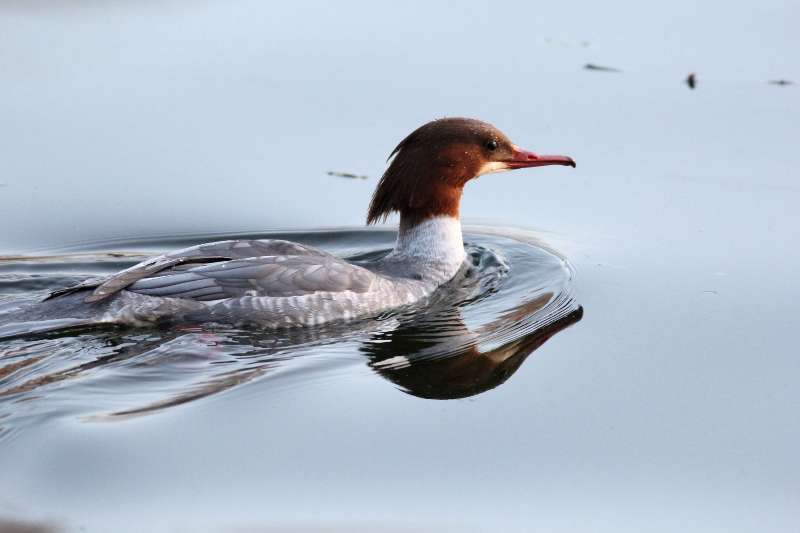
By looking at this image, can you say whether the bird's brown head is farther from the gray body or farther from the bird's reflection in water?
the bird's reflection in water

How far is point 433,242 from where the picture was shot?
9.32 metres

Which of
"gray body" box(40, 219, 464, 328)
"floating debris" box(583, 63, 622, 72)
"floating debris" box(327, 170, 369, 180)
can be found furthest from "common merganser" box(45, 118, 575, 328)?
"floating debris" box(583, 63, 622, 72)

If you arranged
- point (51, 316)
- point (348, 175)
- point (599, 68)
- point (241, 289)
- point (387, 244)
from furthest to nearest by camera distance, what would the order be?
point (599, 68) < point (348, 175) < point (387, 244) < point (241, 289) < point (51, 316)

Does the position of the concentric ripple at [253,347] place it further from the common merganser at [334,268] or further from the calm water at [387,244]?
the common merganser at [334,268]

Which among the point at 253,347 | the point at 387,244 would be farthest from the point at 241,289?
the point at 387,244

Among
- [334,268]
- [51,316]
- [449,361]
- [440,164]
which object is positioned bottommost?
[449,361]

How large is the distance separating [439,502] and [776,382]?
8.27ft

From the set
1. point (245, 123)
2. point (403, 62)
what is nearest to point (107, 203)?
point (245, 123)

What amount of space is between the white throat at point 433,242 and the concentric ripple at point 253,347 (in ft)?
0.70

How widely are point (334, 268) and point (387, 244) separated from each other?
5.33 ft

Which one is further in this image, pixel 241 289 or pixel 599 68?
pixel 599 68

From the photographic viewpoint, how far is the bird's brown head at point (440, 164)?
9086mm

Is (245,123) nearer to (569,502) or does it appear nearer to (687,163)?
(687,163)

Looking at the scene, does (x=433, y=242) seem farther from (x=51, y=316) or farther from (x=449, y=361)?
(x=51, y=316)
